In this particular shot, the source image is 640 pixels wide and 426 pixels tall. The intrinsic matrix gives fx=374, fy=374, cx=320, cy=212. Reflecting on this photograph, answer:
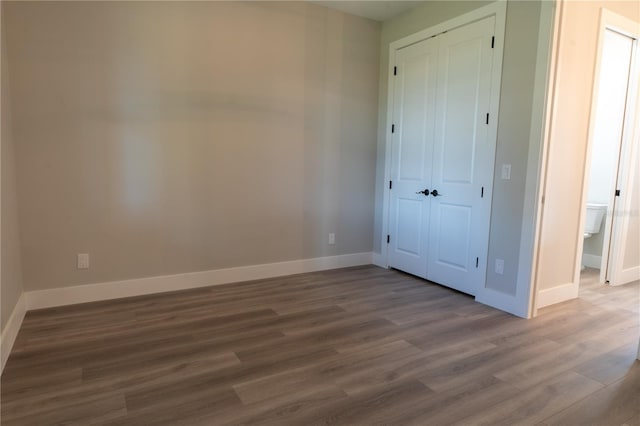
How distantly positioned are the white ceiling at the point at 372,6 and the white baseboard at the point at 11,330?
11.9ft

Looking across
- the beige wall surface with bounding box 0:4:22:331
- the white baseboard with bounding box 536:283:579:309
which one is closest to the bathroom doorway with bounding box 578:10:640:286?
the white baseboard with bounding box 536:283:579:309

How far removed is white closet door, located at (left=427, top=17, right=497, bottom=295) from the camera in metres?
3.18

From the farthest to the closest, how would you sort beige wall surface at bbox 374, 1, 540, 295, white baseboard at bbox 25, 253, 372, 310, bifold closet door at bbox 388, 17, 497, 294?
bifold closet door at bbox 388, 17, 497, 294, white baseboard at bbox 25, 253, 372, 310, beige wall surface at bbox 374, 1, 540, 295

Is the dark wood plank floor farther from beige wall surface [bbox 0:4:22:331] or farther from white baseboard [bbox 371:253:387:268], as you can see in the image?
white baseboard [bbox 371:253:387:268]

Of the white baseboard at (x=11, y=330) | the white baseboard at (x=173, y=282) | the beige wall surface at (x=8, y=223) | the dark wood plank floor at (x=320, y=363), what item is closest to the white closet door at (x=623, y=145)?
the dark wood plank floor at (x=320, y=363)

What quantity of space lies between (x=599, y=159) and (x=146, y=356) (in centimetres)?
508

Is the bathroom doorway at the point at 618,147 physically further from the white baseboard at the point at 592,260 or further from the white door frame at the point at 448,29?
the white door frame at the point at 448,29

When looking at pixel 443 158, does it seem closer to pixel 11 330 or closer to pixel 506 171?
pixel 506 171

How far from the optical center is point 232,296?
3.29m

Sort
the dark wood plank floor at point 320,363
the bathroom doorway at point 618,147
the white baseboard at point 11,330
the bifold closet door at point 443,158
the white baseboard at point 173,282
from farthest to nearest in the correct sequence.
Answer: the bathroom doorway at point 618,147
the bifold closet door at point 443,158
the white baseboard at point 173,282
the white baseboard at point 11,330
the dark wood plank floor at point 320,363

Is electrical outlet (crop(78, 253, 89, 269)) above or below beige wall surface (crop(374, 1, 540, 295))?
below

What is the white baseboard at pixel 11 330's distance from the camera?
2.09m

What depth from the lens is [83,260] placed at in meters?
3.05

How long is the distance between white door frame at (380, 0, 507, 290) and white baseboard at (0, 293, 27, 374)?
3.35 metres
